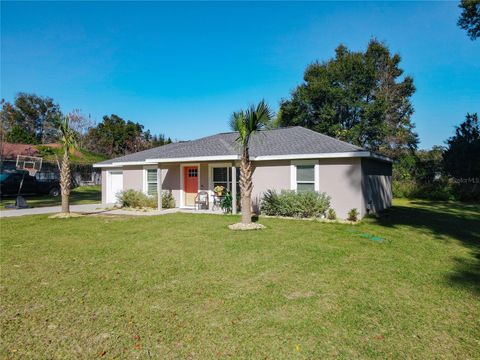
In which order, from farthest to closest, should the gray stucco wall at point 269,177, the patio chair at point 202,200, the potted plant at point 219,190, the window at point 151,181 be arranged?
the window at point 151,181, the patio chair at point 202,200, the potted plant at point 219,190, the gray stucco wall at point 269,177

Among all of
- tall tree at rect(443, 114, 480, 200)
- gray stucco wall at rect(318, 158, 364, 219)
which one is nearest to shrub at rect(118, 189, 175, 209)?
gray stucco wall at rect(318, 158, 364, 219)

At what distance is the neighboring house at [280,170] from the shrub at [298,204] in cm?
42

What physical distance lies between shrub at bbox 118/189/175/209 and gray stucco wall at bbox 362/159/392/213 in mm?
9503

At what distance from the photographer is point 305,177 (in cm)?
1221

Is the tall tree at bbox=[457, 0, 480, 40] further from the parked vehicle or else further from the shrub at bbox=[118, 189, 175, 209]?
the parked vehicle

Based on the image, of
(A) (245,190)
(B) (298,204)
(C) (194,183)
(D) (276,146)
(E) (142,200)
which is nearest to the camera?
(A) (245,190)

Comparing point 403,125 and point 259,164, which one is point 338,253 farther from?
point 403,125

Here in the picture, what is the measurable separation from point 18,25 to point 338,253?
16.7 m

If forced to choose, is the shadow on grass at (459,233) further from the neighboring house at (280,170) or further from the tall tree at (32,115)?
the tall tree at (32,115)

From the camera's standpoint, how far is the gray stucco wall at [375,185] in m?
12.0

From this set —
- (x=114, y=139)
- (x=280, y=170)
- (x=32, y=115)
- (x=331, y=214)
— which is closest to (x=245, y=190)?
(x=280, y=170)

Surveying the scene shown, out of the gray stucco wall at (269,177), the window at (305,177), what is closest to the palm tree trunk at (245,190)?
the gray stucco wall at (269,177)

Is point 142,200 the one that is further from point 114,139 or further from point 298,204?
point 114,139

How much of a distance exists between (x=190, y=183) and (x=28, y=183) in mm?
14080
